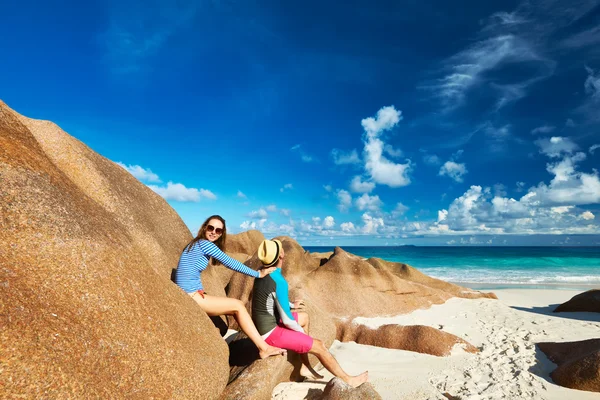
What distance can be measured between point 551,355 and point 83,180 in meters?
8.88

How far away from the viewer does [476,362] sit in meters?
6.80

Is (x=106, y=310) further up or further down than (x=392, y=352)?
further up

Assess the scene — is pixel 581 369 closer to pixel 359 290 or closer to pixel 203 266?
pixel 359 290

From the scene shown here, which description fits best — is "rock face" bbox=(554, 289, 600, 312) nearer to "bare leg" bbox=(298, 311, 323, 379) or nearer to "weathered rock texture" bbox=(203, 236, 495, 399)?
"weathered rock texture" bbox=(203, 236, 495, 399)

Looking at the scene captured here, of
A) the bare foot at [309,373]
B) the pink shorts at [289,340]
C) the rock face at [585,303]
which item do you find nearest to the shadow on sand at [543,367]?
the bare foot at [309,373]

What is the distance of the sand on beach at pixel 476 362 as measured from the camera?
5477 millimetres

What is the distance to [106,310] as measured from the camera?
132 inches

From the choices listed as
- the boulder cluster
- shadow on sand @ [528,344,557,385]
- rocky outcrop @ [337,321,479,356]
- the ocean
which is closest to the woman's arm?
the boulder cluster

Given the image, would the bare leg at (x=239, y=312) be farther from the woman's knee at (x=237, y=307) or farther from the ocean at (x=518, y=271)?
the ocean at (x=518, y=271)

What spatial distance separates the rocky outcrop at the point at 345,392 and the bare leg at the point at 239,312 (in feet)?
2.85

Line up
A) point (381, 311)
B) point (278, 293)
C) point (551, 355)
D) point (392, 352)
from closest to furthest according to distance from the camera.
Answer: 1. point (278, 293)
2. point (551, 355)
3. point (392, 352)
4. point (381, 311)

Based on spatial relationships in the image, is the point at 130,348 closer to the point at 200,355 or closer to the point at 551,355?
the point at 200,355

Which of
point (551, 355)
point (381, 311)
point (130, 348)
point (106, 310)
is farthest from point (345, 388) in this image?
point (381, 311)

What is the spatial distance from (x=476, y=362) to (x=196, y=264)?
5.57 metres
